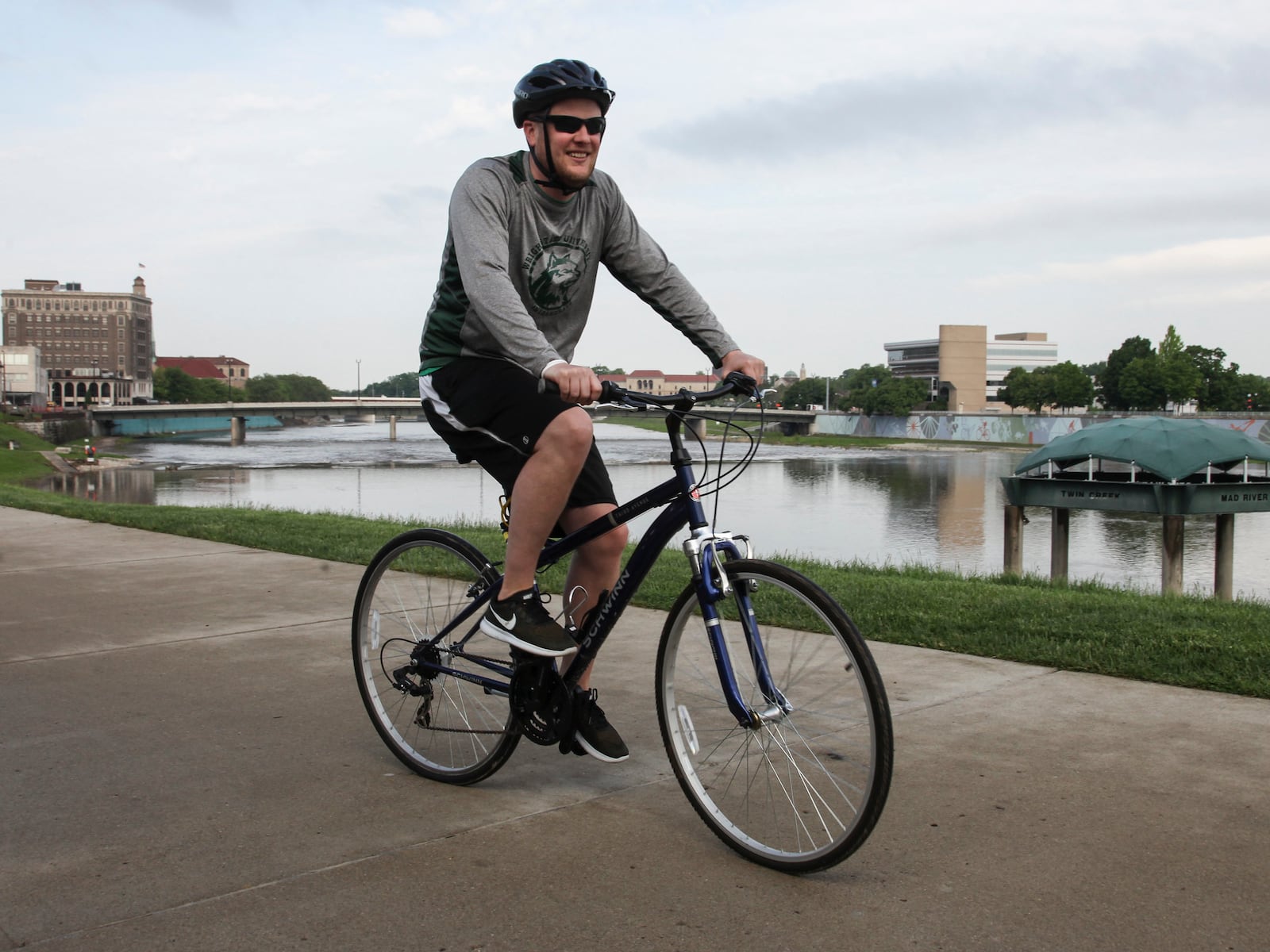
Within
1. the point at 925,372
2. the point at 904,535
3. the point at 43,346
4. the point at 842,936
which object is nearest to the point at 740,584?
the point at 842,936

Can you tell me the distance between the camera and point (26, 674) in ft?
14.8

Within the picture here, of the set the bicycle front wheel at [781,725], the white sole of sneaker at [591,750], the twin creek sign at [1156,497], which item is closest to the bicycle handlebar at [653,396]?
the bicycle front wheel at [781,725]

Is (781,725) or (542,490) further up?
(542,490)

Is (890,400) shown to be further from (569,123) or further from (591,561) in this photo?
(569,123)

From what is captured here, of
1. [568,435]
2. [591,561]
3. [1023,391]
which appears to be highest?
[1023,391]

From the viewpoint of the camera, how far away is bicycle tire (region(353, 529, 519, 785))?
10.6 ft

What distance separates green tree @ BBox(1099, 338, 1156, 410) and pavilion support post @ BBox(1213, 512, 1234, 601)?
94.8 meters

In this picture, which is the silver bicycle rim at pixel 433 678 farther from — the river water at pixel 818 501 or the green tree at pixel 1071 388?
the green tree at pixel 1071 388

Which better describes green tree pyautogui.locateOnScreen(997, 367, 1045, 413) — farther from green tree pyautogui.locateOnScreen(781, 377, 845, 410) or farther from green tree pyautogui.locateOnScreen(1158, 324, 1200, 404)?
green tree pyautogui.locateOnScreen(781, 377, 845, 410)

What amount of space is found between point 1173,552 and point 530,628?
31.3ft

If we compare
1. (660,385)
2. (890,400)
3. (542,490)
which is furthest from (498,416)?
(890,400)

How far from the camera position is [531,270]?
3084 mm

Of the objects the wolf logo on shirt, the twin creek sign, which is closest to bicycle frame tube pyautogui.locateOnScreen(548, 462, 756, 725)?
the wolf logo on shirt

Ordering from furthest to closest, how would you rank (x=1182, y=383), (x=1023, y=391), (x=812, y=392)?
(x=812, y=392) < (x=1023, y=391) < (x=1182, y=383)
